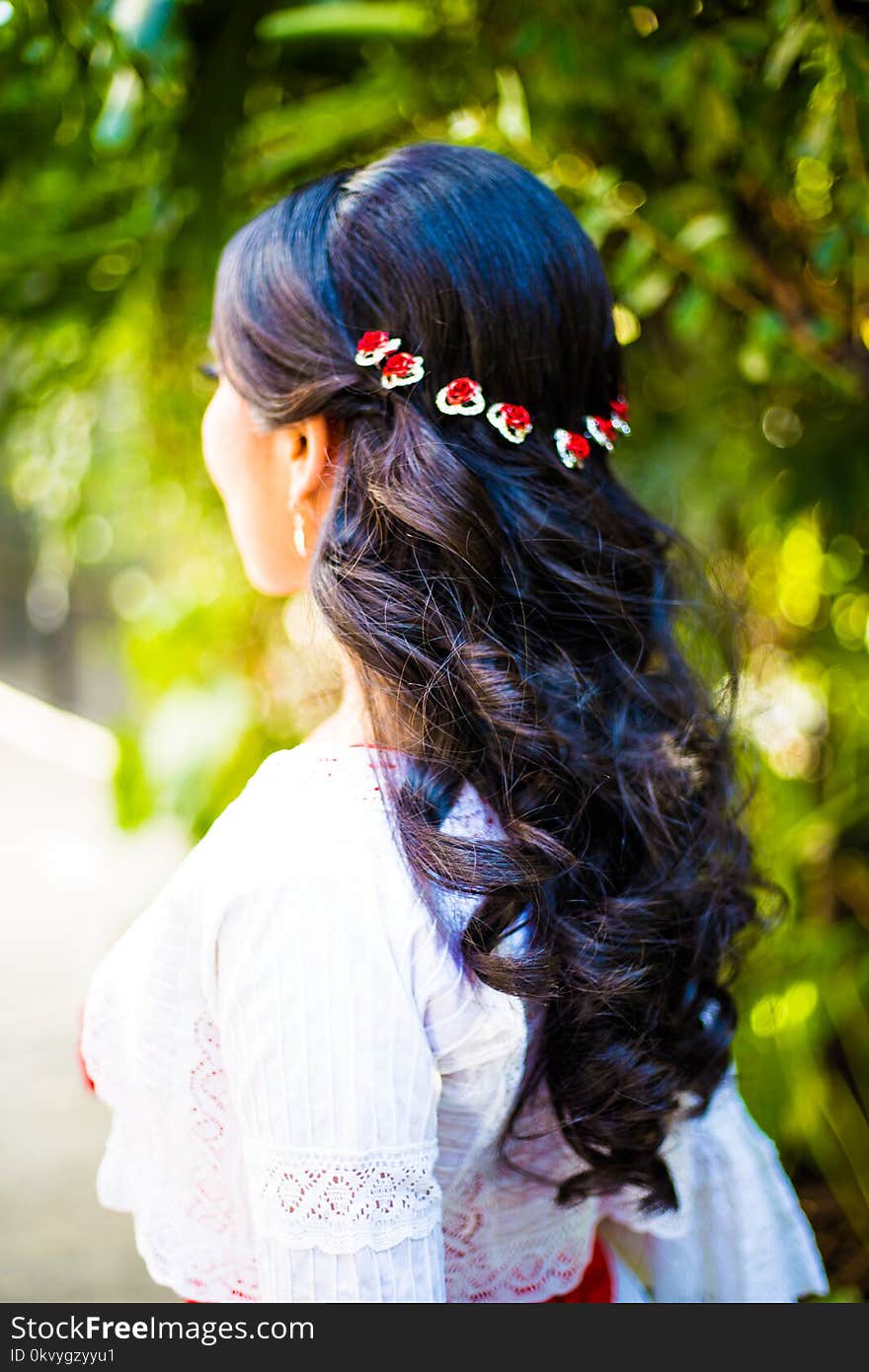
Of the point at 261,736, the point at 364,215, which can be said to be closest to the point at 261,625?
the point at 261,736

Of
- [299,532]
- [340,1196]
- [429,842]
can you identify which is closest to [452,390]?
[299,532]

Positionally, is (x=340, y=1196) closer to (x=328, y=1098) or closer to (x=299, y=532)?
(x=328, y=1098)

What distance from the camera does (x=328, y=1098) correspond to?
715 mm

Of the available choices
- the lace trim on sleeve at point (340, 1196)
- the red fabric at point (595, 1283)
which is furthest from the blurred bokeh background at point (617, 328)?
the red fabric at point (595, 1283)

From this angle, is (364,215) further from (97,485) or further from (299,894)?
(97,485)

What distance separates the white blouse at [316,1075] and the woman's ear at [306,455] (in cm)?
21

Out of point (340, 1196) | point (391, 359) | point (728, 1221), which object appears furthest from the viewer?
point (728, 1221)

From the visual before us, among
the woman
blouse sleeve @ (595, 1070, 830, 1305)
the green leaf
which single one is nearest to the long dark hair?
the woman

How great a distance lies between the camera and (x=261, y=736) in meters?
1.81

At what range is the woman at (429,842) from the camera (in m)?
0.73

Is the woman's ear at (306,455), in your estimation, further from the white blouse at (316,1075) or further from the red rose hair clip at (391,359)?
the white blouse at (316,1075)

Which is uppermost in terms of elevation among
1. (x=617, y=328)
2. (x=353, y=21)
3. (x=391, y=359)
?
(x=353, y=21)

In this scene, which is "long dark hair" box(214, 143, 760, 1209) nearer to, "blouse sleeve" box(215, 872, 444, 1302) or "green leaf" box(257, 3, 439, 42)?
"blouse sleeve" box(215, 872, 444, 1302)

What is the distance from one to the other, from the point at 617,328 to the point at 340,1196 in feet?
2.91
